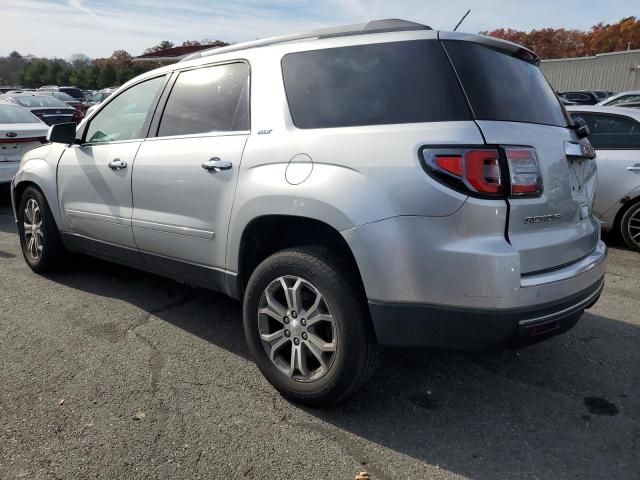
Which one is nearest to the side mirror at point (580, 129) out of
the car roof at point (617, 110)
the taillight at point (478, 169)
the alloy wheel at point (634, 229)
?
the taillight at point (478, 169)

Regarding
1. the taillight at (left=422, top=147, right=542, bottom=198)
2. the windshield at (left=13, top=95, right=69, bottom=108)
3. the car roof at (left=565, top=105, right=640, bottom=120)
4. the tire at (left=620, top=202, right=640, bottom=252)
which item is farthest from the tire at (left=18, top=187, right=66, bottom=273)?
the windshield at (left=13, top=95, right=69, bottom=108)

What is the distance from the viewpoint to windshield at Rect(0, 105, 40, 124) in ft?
28.5

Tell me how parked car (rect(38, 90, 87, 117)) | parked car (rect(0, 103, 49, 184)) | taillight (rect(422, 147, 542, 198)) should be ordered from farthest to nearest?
parked car (rect(38, 90, 87, 117)) < parked car (rect(0, 103, 49, 184)) < taillight (rect(422, 147, 542, 198))

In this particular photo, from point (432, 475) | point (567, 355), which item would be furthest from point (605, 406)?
point (432, 475)

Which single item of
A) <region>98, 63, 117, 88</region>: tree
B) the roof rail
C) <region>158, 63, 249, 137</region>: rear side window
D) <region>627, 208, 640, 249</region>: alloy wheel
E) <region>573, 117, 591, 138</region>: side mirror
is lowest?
<region>627, 208, 640, 249</region>: alloy wheel

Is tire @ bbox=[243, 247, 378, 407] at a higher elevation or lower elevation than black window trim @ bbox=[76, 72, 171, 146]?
lower

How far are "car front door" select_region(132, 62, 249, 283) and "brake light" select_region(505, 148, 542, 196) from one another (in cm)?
149

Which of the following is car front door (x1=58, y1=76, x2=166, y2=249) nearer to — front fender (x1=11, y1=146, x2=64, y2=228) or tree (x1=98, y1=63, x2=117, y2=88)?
front fender (x1=11, y1=146, x2=64, y2=228)

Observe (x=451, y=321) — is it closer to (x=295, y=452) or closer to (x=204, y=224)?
(x=295, y=452)

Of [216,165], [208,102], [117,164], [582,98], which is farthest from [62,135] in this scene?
[582,98]

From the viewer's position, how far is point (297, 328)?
9.46ft

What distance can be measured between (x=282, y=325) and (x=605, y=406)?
1.80 m

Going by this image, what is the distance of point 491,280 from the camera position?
7.64 ft

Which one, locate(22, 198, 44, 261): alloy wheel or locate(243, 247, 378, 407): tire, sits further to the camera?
locate(22, 198, 44, 261): alloy wheel
